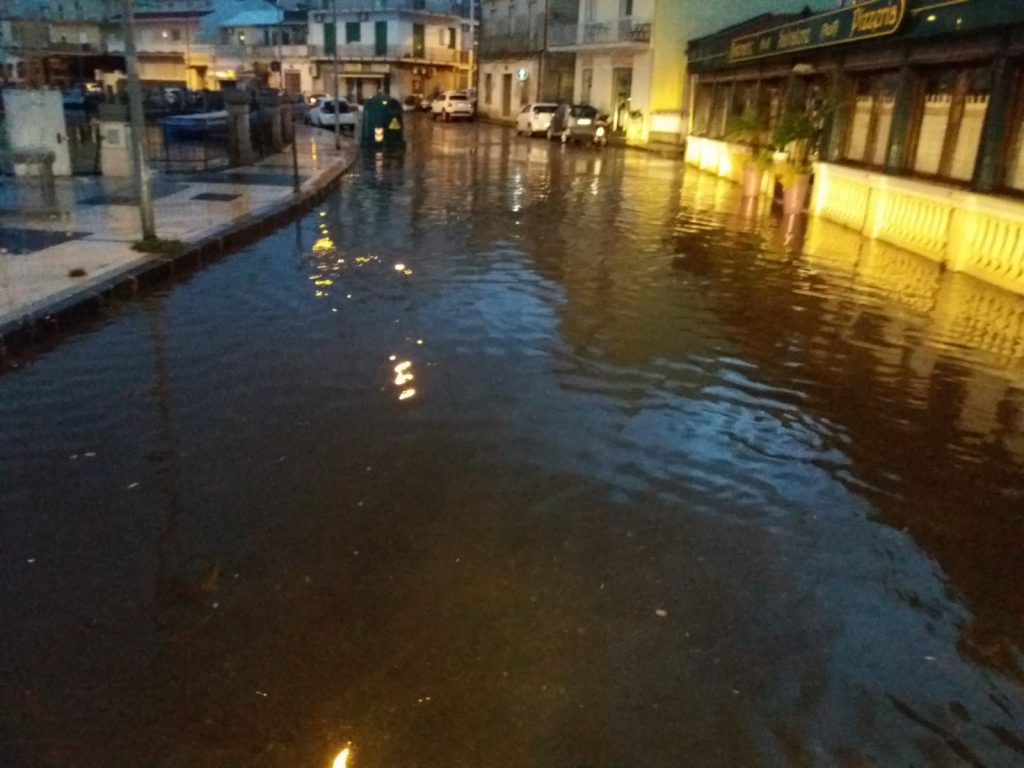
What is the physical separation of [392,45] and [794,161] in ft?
196

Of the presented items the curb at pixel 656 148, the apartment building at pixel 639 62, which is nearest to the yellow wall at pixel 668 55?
the apartment building at pixel 639 62

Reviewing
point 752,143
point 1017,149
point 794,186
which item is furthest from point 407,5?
point 1017,149

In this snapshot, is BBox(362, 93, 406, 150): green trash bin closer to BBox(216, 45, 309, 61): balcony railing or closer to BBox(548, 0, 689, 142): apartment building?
BBox(548, 0, 689, 142): apartment building

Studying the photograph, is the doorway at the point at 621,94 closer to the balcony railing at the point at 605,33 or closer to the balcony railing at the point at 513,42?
the balcony railing at the point at 605,33

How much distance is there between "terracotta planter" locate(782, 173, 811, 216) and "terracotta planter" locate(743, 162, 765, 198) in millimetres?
1866

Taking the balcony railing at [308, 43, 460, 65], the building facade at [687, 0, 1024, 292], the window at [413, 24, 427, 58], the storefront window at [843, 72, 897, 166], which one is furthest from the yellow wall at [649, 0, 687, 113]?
the window at [413, 24, 427, 58]

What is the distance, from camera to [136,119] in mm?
11031

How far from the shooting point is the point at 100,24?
218 ft

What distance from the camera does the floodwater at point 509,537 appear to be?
11.7 ft

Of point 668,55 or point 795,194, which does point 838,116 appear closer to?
point 795,194

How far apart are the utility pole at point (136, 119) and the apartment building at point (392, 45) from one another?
65.1 meters

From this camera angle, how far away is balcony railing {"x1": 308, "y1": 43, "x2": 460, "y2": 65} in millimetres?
72938

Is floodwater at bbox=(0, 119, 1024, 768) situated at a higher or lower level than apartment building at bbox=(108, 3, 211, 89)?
lower

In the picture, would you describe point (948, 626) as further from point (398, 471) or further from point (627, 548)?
point (398, 471)
